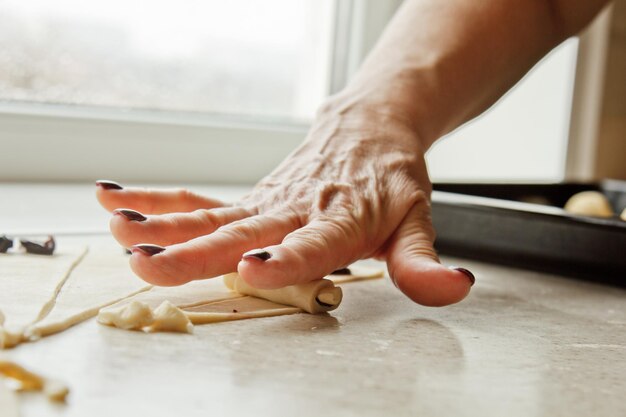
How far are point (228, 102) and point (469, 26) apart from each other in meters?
0.76

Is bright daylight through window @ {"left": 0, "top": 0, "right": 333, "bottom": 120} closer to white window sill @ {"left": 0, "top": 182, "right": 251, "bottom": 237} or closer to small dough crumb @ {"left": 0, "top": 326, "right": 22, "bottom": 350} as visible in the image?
white window sill @ {"left": 0, "top": 182, "right": 251, "bottom": 237}

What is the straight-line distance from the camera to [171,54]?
1552 millimetres

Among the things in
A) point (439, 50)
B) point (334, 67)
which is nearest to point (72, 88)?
point (334, 67)

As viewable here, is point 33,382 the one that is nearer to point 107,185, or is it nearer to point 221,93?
point 107,185

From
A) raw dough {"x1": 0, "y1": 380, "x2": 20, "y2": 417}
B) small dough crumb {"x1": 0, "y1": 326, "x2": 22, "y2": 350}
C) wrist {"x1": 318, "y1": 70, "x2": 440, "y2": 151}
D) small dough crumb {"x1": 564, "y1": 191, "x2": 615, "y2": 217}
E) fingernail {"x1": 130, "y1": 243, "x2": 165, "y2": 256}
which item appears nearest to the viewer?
raw dough {"x1": 0, "y1": 380, "x2": 20, "y2": 417}

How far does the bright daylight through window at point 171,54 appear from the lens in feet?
4.53

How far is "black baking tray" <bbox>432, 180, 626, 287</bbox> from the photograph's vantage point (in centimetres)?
93

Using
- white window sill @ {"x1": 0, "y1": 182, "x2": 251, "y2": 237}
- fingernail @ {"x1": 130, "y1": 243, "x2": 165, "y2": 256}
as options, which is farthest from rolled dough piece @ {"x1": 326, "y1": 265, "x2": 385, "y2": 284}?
white window sill @ {"x1": 0, "y1": 182, "x2": 251, "y2": 237}

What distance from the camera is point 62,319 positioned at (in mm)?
587

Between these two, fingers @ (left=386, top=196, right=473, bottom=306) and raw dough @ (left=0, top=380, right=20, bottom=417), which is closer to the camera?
raw dough @ (left=0, top=380, right=20, bottom=417)

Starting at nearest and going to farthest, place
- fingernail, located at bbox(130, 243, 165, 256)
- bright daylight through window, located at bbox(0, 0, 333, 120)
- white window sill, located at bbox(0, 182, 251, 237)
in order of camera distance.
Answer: fingernail, located at bbox(130, 243, 165, 256), white window sill, located at bbox(0, 182, 251, 237), bright daylight through window, located at bbox(0, 0, 333, 120)

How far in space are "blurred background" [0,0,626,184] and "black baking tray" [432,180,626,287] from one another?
28 cm

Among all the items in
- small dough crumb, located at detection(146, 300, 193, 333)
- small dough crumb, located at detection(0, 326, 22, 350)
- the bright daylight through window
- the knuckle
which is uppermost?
the bright daylight through window

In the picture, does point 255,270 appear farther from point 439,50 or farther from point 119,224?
point 439,50
